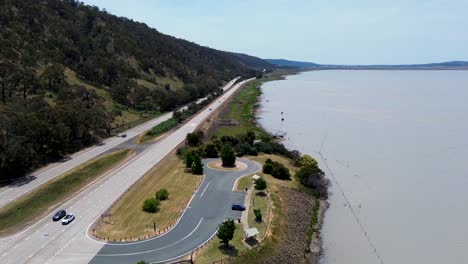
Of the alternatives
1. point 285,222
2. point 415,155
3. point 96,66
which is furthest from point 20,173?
point 96,66

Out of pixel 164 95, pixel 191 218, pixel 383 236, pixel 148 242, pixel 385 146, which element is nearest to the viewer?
pixel 148 242

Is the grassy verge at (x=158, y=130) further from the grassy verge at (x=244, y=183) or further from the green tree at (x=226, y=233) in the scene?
the green tree at (x=226, y=233)

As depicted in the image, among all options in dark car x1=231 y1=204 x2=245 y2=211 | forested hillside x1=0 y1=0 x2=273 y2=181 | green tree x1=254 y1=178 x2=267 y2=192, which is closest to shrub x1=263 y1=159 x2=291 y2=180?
green tree x1=254 y1=178 x2=267 y2=192

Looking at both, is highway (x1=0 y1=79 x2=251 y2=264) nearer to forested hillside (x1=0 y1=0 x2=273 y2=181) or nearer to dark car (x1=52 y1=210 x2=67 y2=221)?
dark car (x1=52 y1=210 x2=67 y2=221)

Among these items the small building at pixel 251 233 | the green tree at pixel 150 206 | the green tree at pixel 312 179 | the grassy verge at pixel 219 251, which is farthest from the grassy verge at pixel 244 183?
the grassy verge at pixel 219 251

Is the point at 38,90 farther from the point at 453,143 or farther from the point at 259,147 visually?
the point at 453,143

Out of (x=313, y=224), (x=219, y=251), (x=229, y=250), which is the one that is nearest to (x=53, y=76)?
(x=313, y=224)
